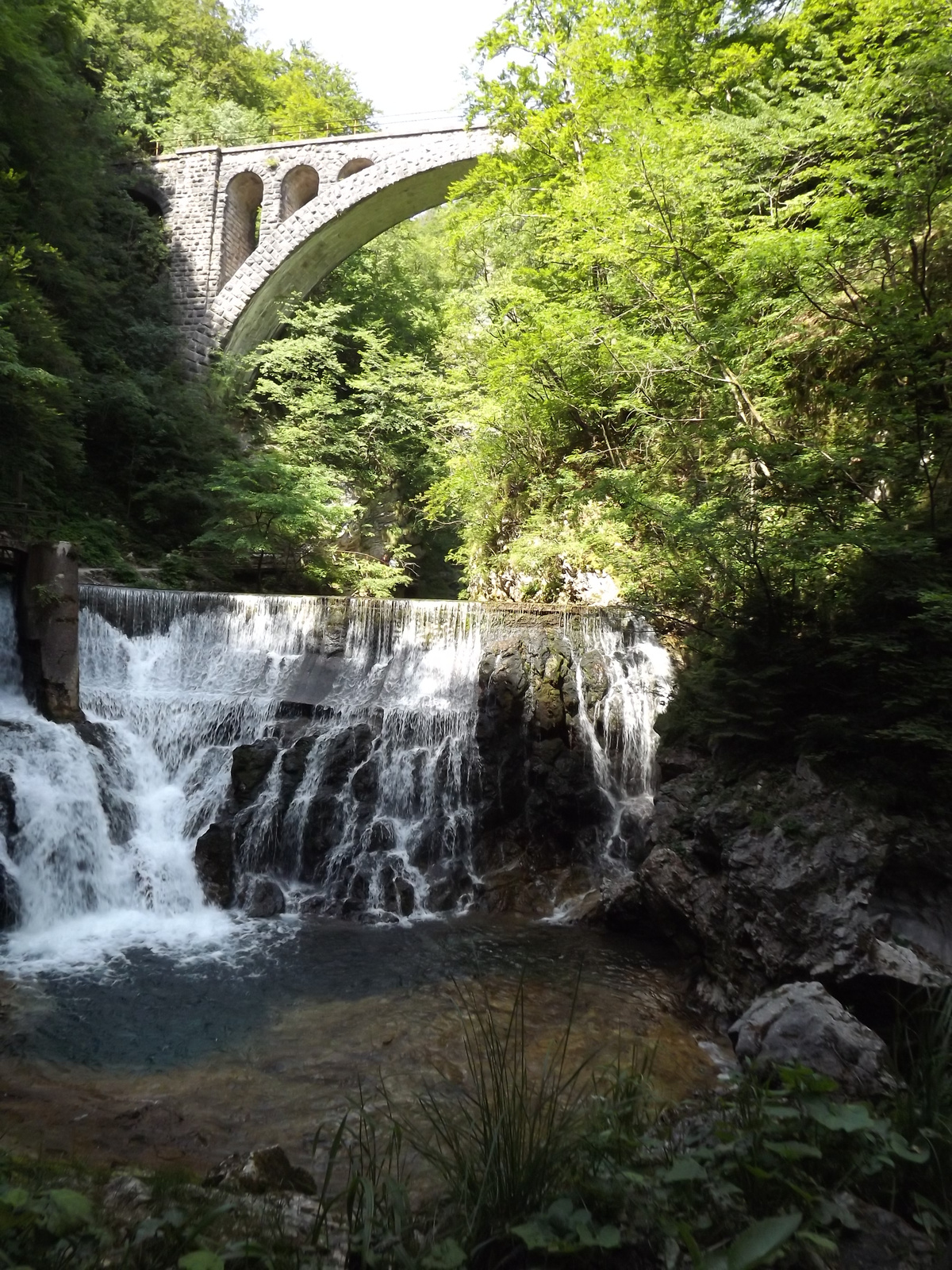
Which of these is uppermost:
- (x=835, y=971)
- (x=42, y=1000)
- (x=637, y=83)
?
(x=637, y=83)

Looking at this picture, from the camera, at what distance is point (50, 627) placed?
328 inches

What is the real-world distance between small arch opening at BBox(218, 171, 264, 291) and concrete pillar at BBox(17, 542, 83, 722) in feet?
41.3

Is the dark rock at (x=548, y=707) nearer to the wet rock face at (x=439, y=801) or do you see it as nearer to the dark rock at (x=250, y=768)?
the wet rock face at (x=439, y=801)

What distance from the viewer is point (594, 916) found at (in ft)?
21.6

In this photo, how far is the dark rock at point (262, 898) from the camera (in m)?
6.92

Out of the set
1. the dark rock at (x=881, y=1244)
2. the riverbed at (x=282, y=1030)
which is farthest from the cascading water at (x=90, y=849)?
the dark rock at (x=881, y=1244)

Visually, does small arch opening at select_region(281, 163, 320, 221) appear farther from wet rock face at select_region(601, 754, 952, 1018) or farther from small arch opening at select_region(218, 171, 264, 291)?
wet rock face at select_region(601, 754, 952, 1018)

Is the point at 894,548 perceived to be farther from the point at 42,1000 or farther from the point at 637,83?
the point at 637,83

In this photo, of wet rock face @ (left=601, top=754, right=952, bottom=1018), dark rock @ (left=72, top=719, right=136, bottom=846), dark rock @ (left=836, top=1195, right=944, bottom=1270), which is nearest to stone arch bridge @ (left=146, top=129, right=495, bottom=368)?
dark rock @ (left=72, top=719, right=136, bottom=846)

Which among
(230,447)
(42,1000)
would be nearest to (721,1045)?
(42,1000)

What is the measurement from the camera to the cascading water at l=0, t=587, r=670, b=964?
22.3ft

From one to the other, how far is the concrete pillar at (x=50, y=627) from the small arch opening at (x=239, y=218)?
1259 cm

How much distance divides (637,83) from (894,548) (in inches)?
363

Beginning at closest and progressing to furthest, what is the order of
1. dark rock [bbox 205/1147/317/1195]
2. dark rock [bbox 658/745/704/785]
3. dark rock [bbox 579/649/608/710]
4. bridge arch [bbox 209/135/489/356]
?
dark rock [bbox 205/1147/317/1195] → dark rock [bbox 658/745/704/785] → dark rock [bbox 579/649/608/710] → bridge arch [bbox 209/135/489/356]
